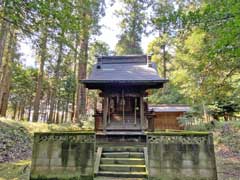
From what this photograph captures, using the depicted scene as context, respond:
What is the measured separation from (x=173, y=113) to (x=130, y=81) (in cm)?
1072

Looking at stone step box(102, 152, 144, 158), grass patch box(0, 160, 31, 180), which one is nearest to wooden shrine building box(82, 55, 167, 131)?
stone step box(102, 152, 144, 158)

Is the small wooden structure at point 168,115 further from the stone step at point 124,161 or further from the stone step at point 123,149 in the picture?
the stone step at point 124,161

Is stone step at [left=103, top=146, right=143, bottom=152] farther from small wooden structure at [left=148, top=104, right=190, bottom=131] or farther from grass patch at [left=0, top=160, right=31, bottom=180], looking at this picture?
small wooden structure at [left=148, top=104, right=190, bottom=131]

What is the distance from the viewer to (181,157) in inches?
233

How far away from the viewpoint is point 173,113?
1906 cm

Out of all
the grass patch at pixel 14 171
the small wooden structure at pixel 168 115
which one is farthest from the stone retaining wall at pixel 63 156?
the small wooden structure at pixel 168 115

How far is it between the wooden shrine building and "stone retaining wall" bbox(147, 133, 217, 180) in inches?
148

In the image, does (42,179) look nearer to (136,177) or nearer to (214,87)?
(136,177)

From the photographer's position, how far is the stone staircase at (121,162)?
21.0ft

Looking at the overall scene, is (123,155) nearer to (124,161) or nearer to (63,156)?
(124,161)

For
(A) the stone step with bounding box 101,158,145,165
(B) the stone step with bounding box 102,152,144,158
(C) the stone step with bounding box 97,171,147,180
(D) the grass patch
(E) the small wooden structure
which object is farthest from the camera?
(E) the small wooden structure

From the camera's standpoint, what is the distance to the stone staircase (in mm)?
6402

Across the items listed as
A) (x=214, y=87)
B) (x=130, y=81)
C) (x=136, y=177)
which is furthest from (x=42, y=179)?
(x=214, y=87)

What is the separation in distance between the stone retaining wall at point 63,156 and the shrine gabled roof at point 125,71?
3.86 meters
